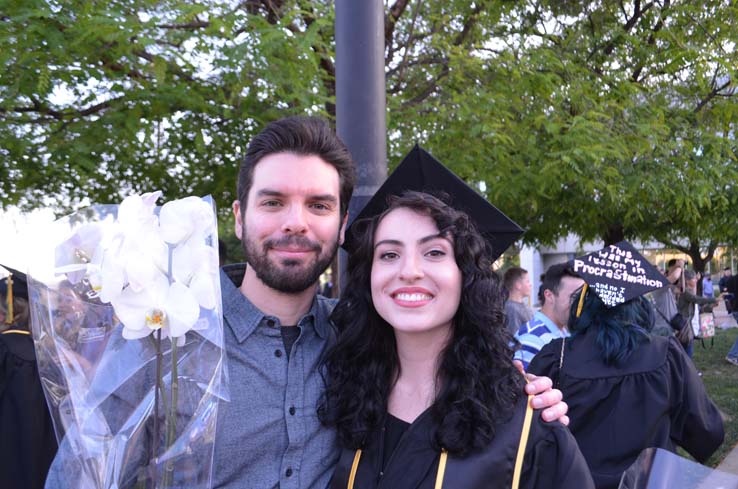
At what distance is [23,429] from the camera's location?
3.29 m

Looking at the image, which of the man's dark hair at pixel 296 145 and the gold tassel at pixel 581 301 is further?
the gold tassel at pixel 581 301

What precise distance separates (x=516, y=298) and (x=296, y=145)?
234 inches

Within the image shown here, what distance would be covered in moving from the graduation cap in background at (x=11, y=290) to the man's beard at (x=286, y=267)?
1.56 meters

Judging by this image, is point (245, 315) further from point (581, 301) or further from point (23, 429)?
point (581, 301)

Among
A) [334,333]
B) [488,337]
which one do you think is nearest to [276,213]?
[334,333]

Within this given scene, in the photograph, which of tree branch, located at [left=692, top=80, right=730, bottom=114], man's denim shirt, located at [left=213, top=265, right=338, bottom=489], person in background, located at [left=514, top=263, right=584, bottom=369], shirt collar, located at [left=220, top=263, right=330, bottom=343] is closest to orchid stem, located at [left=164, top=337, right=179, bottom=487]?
man's denim shirt, located at [left=213, top=265, right=338, bottom=489]

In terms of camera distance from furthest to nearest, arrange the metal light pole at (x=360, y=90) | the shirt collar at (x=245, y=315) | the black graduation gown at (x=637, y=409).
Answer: the black graduation gown at (x=637, y=409), the metal light pole at (x=360, y=90), the shirt collar at (x=245, y=315)

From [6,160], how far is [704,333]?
12.4 m

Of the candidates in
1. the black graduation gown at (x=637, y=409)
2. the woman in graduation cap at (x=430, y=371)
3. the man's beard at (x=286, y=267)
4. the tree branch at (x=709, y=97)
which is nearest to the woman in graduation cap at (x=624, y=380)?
the black graduation gown at (x=637, y=409)

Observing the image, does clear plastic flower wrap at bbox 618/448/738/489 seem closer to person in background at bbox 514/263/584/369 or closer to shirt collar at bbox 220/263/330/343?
shirt collar at bbox 220/263/330/343

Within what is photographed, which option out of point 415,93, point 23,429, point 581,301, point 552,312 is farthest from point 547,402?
point 415,93

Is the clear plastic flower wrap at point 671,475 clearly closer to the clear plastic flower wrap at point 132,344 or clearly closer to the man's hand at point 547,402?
the man's hand at point 547,402

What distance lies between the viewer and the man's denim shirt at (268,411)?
194 cm

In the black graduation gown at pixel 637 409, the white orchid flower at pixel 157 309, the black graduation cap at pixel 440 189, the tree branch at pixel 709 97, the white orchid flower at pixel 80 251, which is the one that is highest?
the tree branch at pixel 709 97
